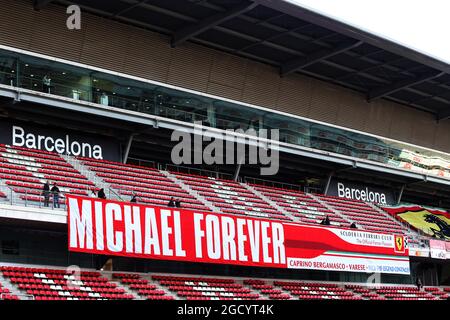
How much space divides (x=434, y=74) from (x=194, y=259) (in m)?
20.9

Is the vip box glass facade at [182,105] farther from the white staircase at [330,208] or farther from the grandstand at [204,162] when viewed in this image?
the white staircase at [330,208]

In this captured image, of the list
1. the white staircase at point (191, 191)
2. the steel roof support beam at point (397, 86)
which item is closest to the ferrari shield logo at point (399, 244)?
the white staircase at point (191, 191)

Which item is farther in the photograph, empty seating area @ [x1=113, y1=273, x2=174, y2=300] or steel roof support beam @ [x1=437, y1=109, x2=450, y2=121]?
steel roof support beam @ [x1=437, y1=109, x2=450, y2=121]

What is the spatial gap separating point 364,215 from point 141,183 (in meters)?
13.6

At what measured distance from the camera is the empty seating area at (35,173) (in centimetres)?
2206

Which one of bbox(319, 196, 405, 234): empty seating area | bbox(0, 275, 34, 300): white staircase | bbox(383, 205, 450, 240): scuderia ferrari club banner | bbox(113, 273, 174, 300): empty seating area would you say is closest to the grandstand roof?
bbox(383, 205, 450, 240): scuderia ferrari club banner

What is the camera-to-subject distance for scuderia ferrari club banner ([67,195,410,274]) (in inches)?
846

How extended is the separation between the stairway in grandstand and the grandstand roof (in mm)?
11149

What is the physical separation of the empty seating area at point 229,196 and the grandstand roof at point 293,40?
6.29 metres

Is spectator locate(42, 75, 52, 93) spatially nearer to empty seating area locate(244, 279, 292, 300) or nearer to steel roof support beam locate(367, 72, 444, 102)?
empty seating area locate(244, 279, 292, 300)

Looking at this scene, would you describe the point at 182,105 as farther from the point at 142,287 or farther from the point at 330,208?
the point at 330,208

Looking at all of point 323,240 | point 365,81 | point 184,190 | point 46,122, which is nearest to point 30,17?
point 46,122

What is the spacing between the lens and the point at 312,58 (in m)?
35.3

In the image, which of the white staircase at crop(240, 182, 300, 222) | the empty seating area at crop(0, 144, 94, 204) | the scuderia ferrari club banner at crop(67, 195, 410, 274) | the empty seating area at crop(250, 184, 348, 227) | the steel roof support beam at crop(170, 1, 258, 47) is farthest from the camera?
the empty seating area at crop(250, 184, 348, 227)
